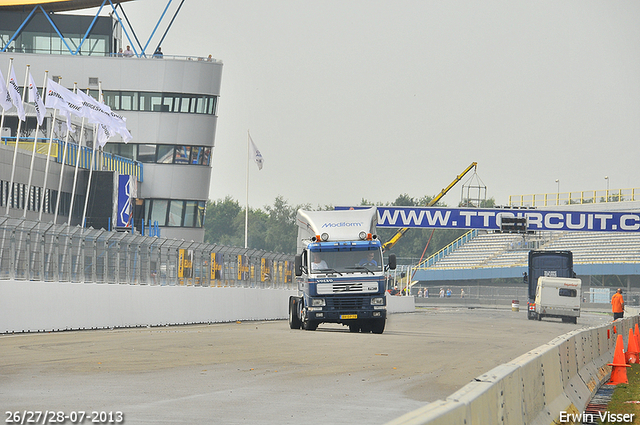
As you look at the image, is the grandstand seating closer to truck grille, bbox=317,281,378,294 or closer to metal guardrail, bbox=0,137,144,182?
metal guardrail, bbox=0,137,144,182

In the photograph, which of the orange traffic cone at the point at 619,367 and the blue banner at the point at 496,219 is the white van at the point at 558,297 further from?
the orange traffic cone at the point at 619,367

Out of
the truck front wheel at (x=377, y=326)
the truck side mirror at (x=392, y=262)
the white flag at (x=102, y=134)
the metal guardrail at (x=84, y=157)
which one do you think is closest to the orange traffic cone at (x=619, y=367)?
the truck side mirror at (x=392, y=262)

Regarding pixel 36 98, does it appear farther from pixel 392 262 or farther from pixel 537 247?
pixel 537 247

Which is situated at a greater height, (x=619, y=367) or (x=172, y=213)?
(x=172, y=213)

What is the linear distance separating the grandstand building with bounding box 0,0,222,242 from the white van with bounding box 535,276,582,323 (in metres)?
27.1

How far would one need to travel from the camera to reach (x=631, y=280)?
81.4 m

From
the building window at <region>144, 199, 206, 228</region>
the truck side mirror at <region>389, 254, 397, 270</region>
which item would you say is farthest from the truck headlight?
the building window at <region>144, 199, 206, 228</region>

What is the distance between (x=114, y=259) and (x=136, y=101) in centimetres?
3977

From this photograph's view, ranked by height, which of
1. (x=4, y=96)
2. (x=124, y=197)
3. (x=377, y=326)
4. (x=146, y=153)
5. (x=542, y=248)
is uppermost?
(x=146, y=153)

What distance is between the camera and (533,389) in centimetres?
884

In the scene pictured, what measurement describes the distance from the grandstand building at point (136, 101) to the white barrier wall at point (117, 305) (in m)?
26.3

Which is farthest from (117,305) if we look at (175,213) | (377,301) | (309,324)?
(175,213)

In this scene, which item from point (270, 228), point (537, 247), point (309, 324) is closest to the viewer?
point (309, 324)

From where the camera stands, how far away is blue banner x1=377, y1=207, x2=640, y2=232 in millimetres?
60219
